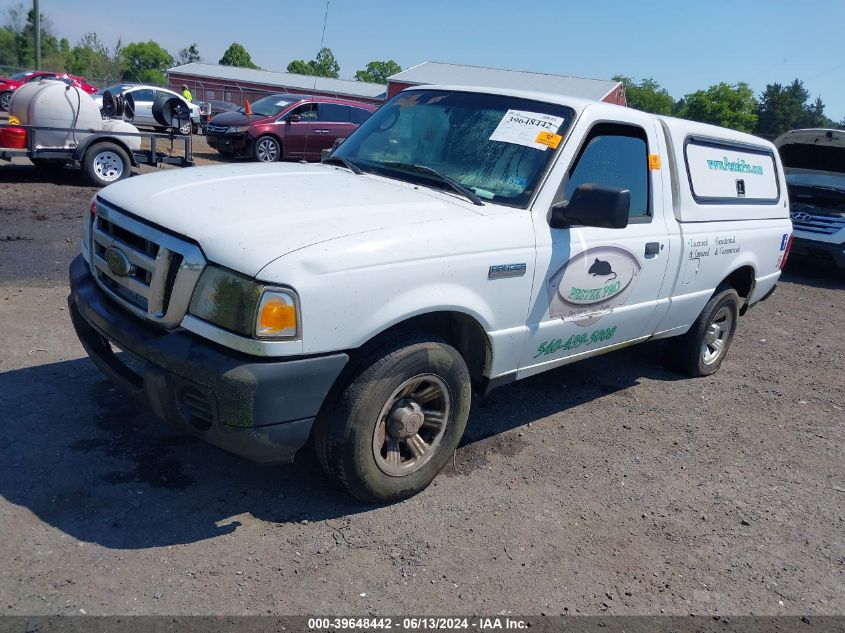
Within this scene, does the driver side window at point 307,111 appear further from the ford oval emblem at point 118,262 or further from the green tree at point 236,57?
the green tree at point 236,57

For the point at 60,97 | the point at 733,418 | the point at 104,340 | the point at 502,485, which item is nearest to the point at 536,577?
the point at 502,485

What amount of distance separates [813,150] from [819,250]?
1819 mm

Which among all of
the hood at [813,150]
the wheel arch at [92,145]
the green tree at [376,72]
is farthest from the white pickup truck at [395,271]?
the green tree at [376,72]

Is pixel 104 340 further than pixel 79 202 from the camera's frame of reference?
No

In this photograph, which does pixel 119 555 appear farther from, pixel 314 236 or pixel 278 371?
pixel 314 236

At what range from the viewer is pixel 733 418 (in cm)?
525

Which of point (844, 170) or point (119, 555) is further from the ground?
point (844, 170)

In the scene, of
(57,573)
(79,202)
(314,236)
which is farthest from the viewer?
(79,202)

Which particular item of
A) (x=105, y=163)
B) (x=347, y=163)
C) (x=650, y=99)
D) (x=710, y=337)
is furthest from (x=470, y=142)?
(x=650, y=99)

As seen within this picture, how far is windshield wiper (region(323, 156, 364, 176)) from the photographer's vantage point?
4250 mm

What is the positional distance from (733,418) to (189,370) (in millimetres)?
4082

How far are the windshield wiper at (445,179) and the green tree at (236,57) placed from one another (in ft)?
353

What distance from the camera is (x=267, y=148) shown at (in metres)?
17.1

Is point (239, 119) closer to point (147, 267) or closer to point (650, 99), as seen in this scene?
point (147, 267)
